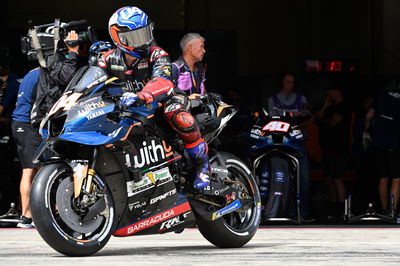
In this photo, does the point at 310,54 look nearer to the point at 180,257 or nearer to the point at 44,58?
the point at 44,58

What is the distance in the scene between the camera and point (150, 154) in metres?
8.28

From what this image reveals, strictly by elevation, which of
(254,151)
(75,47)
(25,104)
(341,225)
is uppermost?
(75,47)

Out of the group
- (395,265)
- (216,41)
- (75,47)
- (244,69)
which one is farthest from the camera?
(244,69)

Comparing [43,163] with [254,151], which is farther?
[254,151]

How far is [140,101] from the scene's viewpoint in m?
7.92

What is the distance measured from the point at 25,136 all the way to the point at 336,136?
4.50 meters

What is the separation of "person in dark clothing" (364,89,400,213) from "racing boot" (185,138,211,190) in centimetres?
537

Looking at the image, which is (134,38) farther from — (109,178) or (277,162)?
(277,162)

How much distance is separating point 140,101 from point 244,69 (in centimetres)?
1406

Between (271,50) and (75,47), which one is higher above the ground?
(75,47)

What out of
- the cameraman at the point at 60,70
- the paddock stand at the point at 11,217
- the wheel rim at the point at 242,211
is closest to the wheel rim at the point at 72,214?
the wheel rim at the point at 242,211

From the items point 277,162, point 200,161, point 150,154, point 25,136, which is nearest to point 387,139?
point 277,162

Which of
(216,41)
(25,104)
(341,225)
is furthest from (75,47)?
(216,41)

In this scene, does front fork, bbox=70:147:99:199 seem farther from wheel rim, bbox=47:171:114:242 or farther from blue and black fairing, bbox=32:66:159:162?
blue and black fairing, bbox=32:66:159:162
